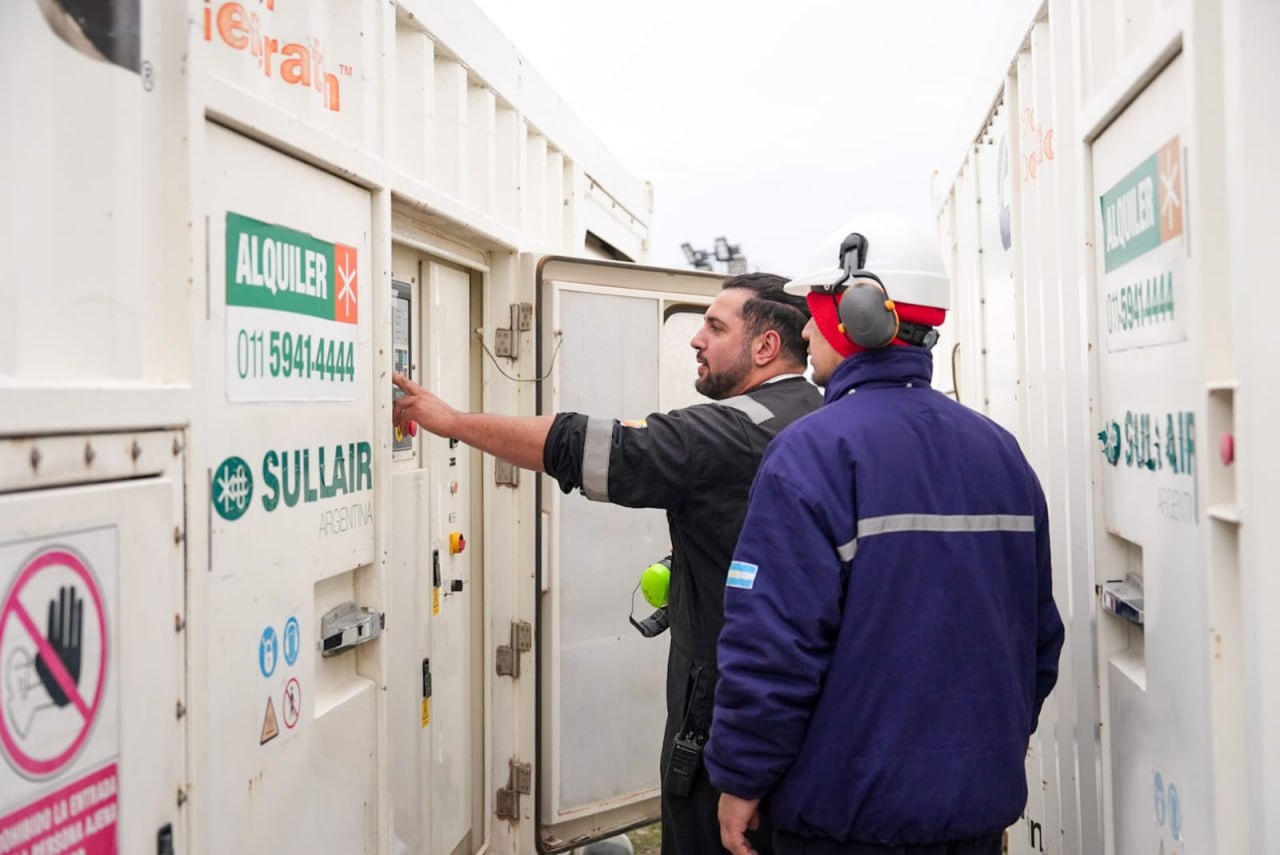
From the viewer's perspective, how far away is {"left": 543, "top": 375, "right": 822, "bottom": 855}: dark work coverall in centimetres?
263

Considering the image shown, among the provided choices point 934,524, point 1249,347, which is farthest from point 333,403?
point 1249,347

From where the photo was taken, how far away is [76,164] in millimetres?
1611

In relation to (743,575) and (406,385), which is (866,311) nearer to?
(743,575)

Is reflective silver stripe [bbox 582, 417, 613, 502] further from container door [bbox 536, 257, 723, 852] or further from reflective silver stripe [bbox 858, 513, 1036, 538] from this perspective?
container door [bbox 536, 257, 723, 852]

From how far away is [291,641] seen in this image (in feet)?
7.40

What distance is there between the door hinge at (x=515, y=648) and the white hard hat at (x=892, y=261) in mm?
2133

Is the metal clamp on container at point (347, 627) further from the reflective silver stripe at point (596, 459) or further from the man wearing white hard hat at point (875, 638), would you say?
the man wearing white hard hat at point (875, 638)

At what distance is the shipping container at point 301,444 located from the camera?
1.54 m

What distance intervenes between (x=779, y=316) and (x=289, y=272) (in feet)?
4.54

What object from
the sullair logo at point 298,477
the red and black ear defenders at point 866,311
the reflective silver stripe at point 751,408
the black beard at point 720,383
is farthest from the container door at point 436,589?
the red and black ear defenders at point 866,311

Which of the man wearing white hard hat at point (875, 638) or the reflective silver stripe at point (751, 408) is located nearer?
the man wearing white hard hat at point (875, 638)

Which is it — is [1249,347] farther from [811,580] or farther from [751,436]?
[751,436]

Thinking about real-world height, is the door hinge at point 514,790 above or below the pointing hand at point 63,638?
below

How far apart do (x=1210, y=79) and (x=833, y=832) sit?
1413 millimetres
